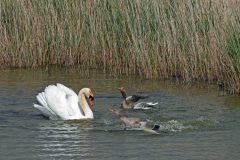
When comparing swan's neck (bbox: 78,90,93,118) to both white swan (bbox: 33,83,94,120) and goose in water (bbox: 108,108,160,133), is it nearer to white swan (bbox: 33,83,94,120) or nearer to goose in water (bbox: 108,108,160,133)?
white swan (bbox: 33,83,94,120)

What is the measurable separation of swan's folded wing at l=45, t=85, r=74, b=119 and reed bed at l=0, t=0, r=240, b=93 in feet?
8.90

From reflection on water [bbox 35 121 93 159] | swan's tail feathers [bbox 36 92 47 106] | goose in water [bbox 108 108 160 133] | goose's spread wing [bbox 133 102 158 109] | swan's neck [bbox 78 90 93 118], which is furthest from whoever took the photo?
goose's spread wing [bbox 133 102 158 109]

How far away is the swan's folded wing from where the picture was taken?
11.0 meters

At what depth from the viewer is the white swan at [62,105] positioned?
11.0 metres

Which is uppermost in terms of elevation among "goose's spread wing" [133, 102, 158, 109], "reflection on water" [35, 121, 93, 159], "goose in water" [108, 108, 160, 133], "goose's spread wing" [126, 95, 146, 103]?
"goose's spread wing" [126, 95, 146, 103]

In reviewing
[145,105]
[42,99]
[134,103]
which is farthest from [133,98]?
[42,99]

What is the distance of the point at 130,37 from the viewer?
46.8 feet

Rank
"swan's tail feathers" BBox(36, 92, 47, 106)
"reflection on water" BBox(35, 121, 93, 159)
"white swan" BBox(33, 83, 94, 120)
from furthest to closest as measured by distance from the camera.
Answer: "swan's tail feathers" BBox(36, 92, 47, 106) → "white swan" BBox(33, 83, 94, 120) → "reflection on water" BBox(35, 121, 93, 159)

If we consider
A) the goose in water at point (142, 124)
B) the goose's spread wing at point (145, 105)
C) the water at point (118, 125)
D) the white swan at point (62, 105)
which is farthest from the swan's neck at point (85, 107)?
the goose in water at point (142, 124)

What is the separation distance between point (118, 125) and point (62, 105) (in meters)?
1.21

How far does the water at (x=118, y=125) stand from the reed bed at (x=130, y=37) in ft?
1.15

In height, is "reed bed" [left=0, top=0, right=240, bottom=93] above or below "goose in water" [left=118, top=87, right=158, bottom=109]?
above

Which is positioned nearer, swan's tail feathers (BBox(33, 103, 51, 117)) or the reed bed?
swan's tail feathers (BBox(33, 103, 51, 117))

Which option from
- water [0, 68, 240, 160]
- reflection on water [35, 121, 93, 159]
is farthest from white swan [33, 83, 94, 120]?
reflection on water [35, 121, 93, 159]
